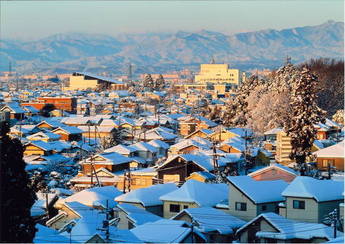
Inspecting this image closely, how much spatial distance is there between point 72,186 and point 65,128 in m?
13.3

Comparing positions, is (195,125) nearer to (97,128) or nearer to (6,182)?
(97,128)

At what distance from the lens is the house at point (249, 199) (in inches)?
511

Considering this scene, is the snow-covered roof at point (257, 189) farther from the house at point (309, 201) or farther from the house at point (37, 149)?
the house at point (37, 149)

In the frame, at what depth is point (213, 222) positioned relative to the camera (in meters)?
12.3

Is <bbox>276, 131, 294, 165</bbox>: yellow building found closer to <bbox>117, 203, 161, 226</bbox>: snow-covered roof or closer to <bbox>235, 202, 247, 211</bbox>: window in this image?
<bbox>235, 202, 247, 211</bbox>: window

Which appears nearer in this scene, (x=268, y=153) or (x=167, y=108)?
(x=268, y=153)

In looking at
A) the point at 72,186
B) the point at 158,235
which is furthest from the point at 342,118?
the point at 158,235

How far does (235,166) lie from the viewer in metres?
21.4

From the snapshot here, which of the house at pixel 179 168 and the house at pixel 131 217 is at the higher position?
the house at pixel 131 217

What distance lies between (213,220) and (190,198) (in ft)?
4.86

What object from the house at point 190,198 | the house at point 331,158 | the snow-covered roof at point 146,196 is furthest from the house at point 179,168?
the house at point 190,198

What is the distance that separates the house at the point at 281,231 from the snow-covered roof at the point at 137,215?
69.3 inches

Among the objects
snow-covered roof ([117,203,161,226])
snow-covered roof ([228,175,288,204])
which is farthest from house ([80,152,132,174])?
snow-covered roof ([228,175,288,204])

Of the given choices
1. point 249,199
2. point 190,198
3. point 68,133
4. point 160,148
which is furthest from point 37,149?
point 249,199
